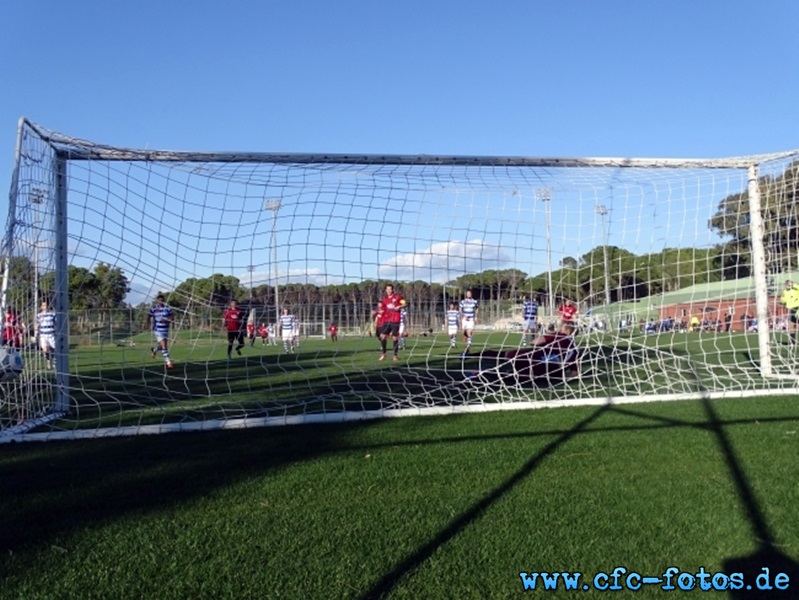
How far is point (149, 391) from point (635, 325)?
7.22 m

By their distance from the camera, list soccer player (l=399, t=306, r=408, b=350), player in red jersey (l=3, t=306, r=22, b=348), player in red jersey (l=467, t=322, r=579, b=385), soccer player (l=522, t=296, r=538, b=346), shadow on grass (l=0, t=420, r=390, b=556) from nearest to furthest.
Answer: shadow on grass (l=0, t=420, r=390, b=556), player in red jersey (l=3, t=306, r=22, b=348), soccer player (l=522, t=296, r=538, b=346), soccer player (l=399, t=306, r=408, b=350), player in red jersey (l=467, t=322, r=579, b=385)

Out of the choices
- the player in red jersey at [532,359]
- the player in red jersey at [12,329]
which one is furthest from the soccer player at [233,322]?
the player in red jersey at [532,359]

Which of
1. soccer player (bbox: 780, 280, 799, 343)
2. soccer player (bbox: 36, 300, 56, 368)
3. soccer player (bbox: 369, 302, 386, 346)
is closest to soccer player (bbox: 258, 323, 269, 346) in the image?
soccer player (bbox: 369, 302, 386, 346)

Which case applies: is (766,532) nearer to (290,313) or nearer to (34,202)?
(290,313)

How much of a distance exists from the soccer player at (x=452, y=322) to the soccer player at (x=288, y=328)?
1.86m

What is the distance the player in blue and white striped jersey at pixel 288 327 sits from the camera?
8.88 metres

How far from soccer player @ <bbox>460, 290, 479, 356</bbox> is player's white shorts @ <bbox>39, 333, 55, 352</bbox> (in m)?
4.73

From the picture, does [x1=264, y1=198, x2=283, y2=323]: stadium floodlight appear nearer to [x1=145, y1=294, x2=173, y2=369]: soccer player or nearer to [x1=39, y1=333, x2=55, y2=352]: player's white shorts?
[x1=145, y1=294, x2=173, y2=369]: soccer player

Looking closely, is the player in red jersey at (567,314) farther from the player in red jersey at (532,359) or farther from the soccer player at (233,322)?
the soccer player at (233,322)

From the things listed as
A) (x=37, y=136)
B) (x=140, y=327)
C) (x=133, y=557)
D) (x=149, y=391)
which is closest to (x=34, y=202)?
(x=37, y=136)

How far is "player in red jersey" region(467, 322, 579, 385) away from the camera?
32.6 ft

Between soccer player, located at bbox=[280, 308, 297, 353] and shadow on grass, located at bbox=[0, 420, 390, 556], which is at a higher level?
soccer player, located at bbox=[280, 308, 297, 353]

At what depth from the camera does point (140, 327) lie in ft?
29.0

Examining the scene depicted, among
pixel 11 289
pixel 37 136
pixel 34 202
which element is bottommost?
pixel 11 289
